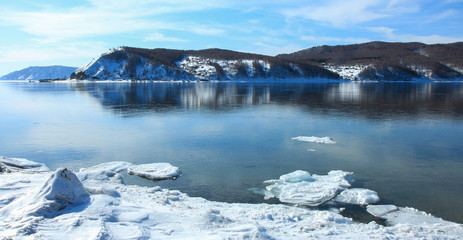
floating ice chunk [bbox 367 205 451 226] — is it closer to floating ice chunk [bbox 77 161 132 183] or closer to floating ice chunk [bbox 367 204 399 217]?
floating ice chunk [bbox 367 204 399 217]

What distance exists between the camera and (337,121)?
22891mm

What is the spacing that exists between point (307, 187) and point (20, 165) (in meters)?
10.3

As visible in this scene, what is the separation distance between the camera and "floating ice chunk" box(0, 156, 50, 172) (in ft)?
36.7

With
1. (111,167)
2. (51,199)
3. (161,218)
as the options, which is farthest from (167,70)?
(161,218)

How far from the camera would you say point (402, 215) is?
827 centimetres

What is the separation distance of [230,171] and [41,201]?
6234 mm

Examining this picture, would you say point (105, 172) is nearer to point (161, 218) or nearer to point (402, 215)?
point (161, 218)

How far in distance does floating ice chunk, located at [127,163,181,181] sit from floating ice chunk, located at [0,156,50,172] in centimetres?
318

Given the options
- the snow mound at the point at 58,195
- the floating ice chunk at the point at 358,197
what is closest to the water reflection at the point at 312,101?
the floating ice chunk at the point at 358,197

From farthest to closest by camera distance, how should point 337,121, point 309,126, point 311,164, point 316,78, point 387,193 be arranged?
point 316,78
point 337,121
point 309,126
point 311,164
point 387,193

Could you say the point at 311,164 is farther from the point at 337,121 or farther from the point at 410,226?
the point at 337,121

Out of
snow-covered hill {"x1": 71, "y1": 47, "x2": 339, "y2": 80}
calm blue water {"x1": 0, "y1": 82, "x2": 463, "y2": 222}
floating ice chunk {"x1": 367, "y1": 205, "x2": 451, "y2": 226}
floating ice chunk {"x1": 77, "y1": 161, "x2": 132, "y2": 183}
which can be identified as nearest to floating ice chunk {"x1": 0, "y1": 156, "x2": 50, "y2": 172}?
calm blue water {"x1": 0, "y1": 82, "x2": 463, "y2": 222}

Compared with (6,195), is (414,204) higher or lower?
lower

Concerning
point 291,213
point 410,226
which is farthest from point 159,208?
point 410,226
